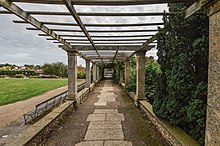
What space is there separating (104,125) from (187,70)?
313cm

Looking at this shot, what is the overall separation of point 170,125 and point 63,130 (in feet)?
9.46

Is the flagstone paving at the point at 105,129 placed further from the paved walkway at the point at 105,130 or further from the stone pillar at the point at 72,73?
the stone pillar at the point at 72,73

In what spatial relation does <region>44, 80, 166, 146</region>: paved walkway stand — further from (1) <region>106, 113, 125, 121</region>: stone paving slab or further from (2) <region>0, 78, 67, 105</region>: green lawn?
(2) <region>0, 78, 67, 105</region>: green lawn

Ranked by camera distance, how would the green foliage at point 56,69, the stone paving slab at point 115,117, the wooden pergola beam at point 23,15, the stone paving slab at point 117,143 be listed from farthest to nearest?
1. the green foliage at point 56,69
2. the stone paving slab at point 115,117
3. the stone paving slab at point 117,143
4. the wooden pergola beam at point 23,15

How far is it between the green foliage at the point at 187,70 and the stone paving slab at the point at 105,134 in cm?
124

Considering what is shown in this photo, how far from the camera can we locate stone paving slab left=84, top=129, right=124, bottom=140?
188 inches

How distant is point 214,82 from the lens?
97.0 inches

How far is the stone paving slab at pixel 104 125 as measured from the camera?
5688mm

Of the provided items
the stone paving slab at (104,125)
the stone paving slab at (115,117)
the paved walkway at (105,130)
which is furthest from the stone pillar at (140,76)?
the stone paving slab at (104,125)

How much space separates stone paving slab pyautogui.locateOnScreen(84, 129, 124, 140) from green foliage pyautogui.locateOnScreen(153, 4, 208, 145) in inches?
48.9

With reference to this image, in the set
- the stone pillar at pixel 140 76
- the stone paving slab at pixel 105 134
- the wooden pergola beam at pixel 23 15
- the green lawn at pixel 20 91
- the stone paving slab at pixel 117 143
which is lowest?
the green lawn at pixel 20 91

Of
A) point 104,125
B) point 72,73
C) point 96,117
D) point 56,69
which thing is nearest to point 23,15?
point 104,125

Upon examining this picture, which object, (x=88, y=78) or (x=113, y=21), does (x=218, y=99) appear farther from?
(x=88, y=78)

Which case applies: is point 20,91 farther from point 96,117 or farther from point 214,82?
point 214,82
